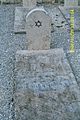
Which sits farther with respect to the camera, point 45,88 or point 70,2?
point 70,2

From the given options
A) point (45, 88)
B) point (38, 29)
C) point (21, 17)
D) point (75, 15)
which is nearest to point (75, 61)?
point (38, 29)

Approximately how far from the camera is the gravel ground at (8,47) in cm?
527

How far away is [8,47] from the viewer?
26.2ft

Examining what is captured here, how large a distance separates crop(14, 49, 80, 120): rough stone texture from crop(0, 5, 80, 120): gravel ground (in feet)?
0.65

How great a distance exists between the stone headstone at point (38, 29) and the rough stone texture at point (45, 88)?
0.25 metres

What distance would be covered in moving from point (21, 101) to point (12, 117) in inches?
11.4

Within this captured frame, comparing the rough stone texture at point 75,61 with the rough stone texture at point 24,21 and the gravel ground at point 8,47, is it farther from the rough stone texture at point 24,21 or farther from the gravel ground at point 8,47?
the rough stone texture at point 24,21

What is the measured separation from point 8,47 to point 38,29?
126 cm

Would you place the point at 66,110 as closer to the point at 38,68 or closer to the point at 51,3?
the point at 38,68

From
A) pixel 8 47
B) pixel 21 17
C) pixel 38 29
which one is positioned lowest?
pixel 21 17

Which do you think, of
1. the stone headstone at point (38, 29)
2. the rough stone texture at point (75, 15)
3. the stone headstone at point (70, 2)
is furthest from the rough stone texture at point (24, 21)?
the stone headstone at point (38, 29)

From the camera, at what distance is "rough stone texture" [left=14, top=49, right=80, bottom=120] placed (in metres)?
4.72

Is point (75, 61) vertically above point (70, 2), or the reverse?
point (75, 61)

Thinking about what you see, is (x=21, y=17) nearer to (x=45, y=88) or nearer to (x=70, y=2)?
(x=70, y=2)
